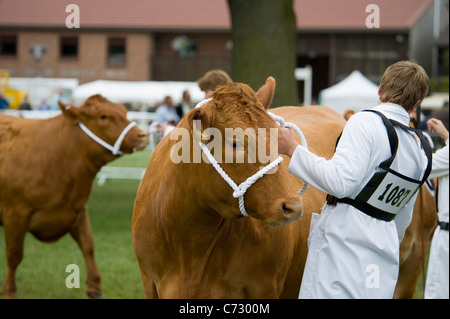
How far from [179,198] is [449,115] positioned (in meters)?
4.24

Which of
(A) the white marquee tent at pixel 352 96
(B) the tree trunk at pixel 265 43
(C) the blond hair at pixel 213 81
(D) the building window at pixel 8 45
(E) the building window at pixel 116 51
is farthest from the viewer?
(E) the building window at pixel 116 51

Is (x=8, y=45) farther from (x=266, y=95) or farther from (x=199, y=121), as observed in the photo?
(x=199, y=121)

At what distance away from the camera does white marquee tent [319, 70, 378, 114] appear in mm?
20297

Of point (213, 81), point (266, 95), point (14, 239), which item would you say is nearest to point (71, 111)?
point (14, 239)

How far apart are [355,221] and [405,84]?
771mm

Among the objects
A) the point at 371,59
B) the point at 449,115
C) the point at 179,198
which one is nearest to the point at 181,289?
the point at 179,198

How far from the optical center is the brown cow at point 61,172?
688 cm

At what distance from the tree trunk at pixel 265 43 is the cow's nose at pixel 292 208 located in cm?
Result: 800

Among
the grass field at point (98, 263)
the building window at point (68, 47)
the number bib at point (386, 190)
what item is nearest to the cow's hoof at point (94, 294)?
the grass field at point (98, 263)

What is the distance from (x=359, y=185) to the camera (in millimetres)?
3322

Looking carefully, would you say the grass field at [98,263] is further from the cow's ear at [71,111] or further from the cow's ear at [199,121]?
the cow's ear at [199,121]

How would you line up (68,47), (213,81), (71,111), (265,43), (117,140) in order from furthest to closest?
(68,47), (265,43), (71,111), (117,140), (213,81)

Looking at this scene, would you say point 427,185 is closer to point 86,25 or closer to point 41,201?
point 41,201

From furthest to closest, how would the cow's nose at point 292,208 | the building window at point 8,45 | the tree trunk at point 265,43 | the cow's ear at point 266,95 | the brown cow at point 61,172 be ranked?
the building window at point 8,45 < the tree trunk at point 265,43 < the brown cow at point 61,172 < the cow's ear at point 266,95 < the cow's nose at point 292,208
